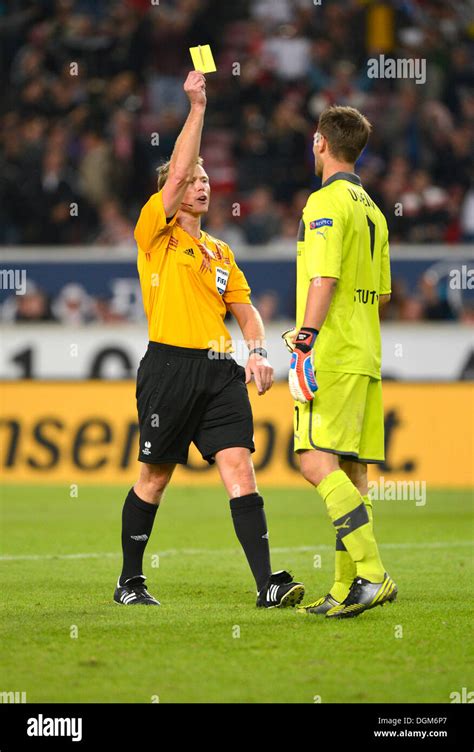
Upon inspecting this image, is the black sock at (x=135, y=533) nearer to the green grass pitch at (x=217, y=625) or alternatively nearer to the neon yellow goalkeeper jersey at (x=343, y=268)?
the green grass pitch at (x=217, y=625)

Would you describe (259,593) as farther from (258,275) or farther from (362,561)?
(258,275)

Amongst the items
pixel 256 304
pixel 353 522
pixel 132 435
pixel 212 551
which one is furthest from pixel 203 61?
pixel 256 304

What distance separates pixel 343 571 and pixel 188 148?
232cm

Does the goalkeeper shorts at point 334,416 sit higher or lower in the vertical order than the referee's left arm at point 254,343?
lower

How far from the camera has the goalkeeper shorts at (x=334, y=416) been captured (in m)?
6.73

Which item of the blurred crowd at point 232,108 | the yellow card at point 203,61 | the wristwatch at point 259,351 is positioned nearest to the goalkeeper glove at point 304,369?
the wristwatch at point 259,351

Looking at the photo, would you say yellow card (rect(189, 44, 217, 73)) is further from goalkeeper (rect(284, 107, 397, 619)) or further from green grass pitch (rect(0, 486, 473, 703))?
green grass pitch (rect(0, 486, 473, 703))

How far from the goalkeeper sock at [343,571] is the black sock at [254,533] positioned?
387mm

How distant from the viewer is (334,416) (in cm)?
674

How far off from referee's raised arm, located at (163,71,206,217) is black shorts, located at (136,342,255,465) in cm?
87

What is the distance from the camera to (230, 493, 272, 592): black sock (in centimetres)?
720

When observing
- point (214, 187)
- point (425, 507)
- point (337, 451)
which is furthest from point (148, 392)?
point (214, 187)

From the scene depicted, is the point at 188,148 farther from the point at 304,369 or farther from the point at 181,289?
the point at 304,369

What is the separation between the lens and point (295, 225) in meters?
18.3
